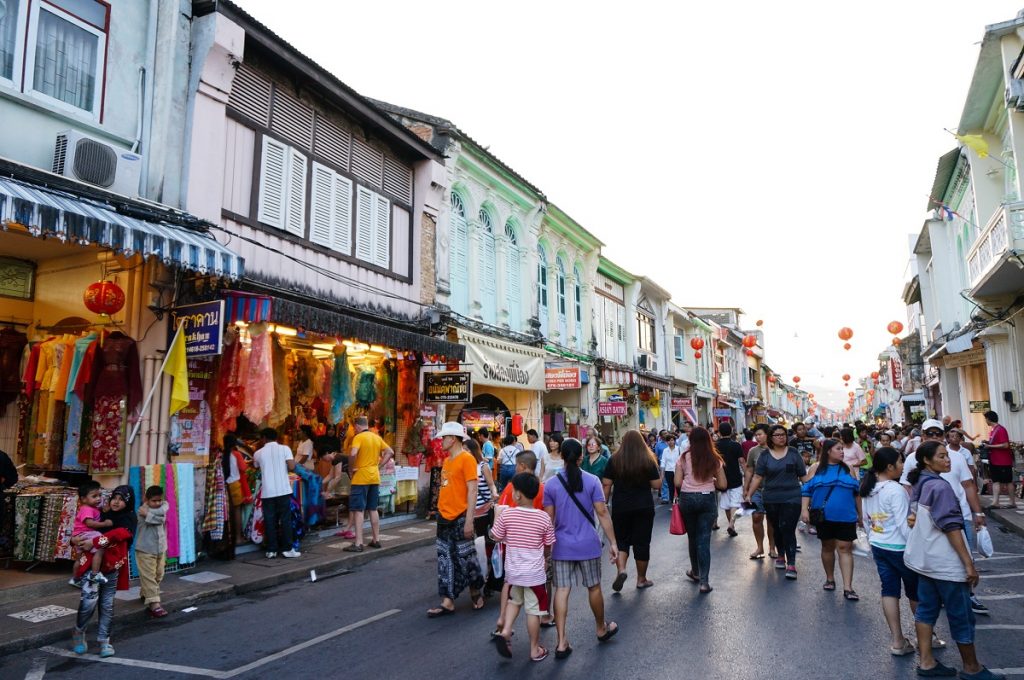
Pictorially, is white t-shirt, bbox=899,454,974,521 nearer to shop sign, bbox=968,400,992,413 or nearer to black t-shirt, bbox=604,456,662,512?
black t-shirt, bbox=604,456,662,512

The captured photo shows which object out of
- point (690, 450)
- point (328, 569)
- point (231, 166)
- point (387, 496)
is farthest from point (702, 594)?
point (231, 166)

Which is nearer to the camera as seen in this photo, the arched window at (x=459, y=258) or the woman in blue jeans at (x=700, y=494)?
the woman in blue jeans at (x=700, y=494)

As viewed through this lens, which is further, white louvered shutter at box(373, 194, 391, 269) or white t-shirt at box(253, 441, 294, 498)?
white louvered shutter at box(373, 194, 391, 269)

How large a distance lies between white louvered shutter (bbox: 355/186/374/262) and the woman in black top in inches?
288

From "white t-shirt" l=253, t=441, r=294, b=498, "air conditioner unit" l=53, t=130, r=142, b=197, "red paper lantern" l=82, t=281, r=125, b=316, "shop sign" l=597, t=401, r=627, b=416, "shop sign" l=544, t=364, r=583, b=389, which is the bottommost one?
"white t-shirt" l=253, t=441, r=294, b=498

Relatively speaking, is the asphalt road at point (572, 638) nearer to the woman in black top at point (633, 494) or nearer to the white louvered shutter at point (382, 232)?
the woman in black top at point (633, 494)

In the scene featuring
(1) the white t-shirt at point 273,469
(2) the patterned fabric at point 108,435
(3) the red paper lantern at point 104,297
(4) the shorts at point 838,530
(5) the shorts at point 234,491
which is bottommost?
(4) the shorts at point 838,530

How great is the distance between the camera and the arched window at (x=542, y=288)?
20172 millimetres

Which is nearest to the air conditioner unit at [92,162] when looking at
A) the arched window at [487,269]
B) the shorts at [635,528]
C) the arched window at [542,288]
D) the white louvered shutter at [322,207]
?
the white louvered shutter at [322,207]

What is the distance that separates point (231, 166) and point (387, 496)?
672cm

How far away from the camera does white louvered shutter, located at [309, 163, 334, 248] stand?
1173 centimetres

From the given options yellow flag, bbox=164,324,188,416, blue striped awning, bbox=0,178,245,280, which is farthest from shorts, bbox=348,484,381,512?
blue striped awning, bbox=0,178,245,280

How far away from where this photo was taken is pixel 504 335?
17.7 metres

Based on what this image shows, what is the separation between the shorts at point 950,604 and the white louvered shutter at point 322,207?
10037mm
